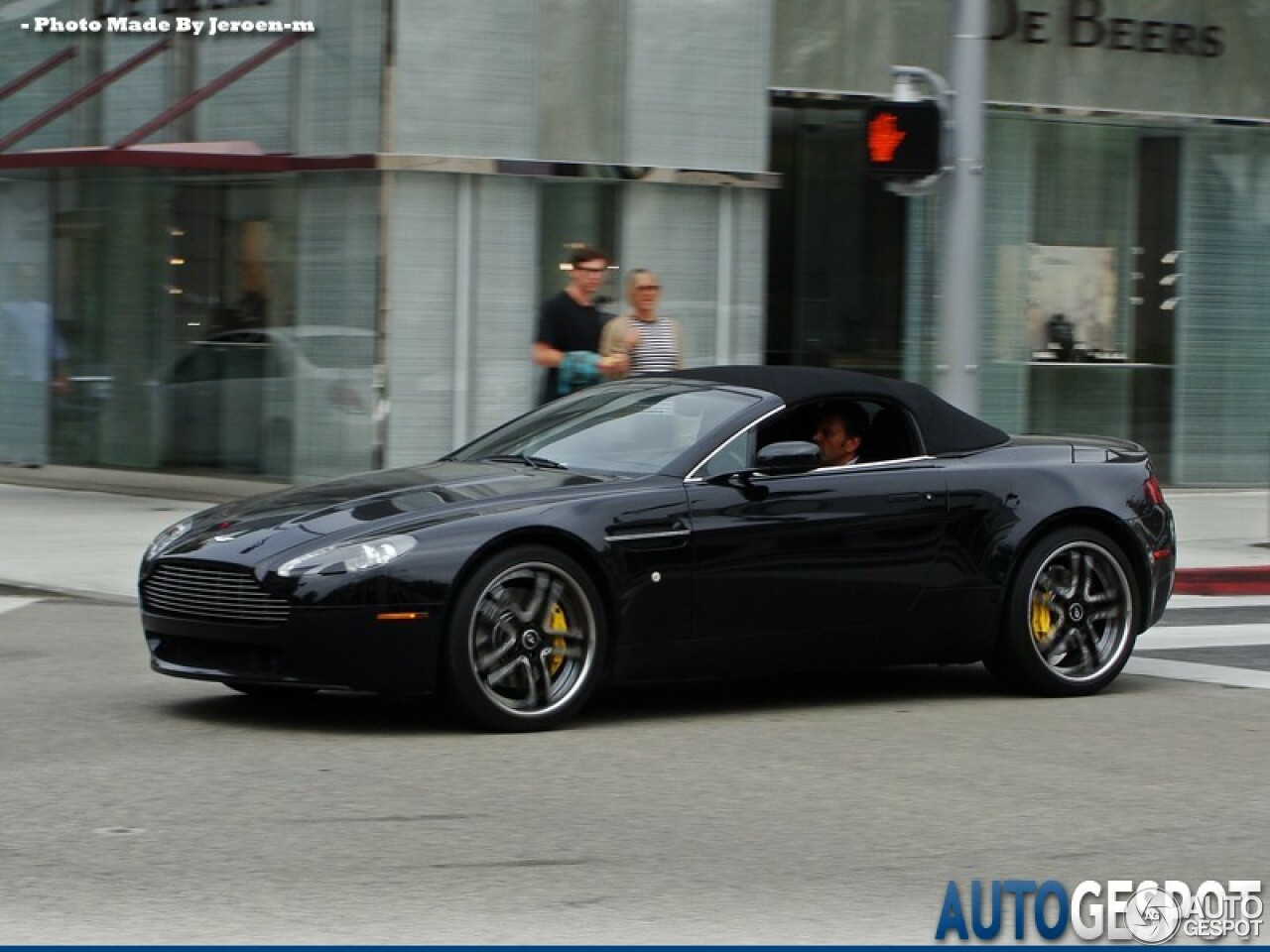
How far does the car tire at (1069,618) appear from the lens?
9414mm

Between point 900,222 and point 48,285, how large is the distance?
7.84 m

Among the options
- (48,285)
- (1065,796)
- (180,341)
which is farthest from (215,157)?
(1065,796)

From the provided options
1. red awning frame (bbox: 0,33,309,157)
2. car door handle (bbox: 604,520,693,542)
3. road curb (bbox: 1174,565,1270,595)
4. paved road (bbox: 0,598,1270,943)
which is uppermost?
red awning frame (bbox: 0,33,309,157)

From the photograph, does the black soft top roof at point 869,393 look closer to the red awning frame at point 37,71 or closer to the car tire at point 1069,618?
the car tire at point 1069,618

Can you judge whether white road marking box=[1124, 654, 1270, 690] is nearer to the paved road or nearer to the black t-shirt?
the paved road

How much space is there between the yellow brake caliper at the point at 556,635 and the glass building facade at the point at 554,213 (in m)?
9.38

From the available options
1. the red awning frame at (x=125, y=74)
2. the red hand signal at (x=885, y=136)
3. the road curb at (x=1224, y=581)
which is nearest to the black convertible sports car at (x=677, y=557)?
the red hand signal at (x=885, y=136)

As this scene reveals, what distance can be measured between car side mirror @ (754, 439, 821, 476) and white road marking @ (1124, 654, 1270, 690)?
92.7 inches

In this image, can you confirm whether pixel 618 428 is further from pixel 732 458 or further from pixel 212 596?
pixel 212 596

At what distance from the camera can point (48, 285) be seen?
830 inches

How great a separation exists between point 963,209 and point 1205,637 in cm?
318

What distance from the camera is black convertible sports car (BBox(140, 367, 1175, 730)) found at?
808cm

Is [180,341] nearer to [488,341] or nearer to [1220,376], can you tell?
[488,341]

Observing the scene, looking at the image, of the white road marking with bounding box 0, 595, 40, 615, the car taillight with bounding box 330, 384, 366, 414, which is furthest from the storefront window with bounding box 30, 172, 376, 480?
the white road marking with bounding box 0, 595, 40, 615
